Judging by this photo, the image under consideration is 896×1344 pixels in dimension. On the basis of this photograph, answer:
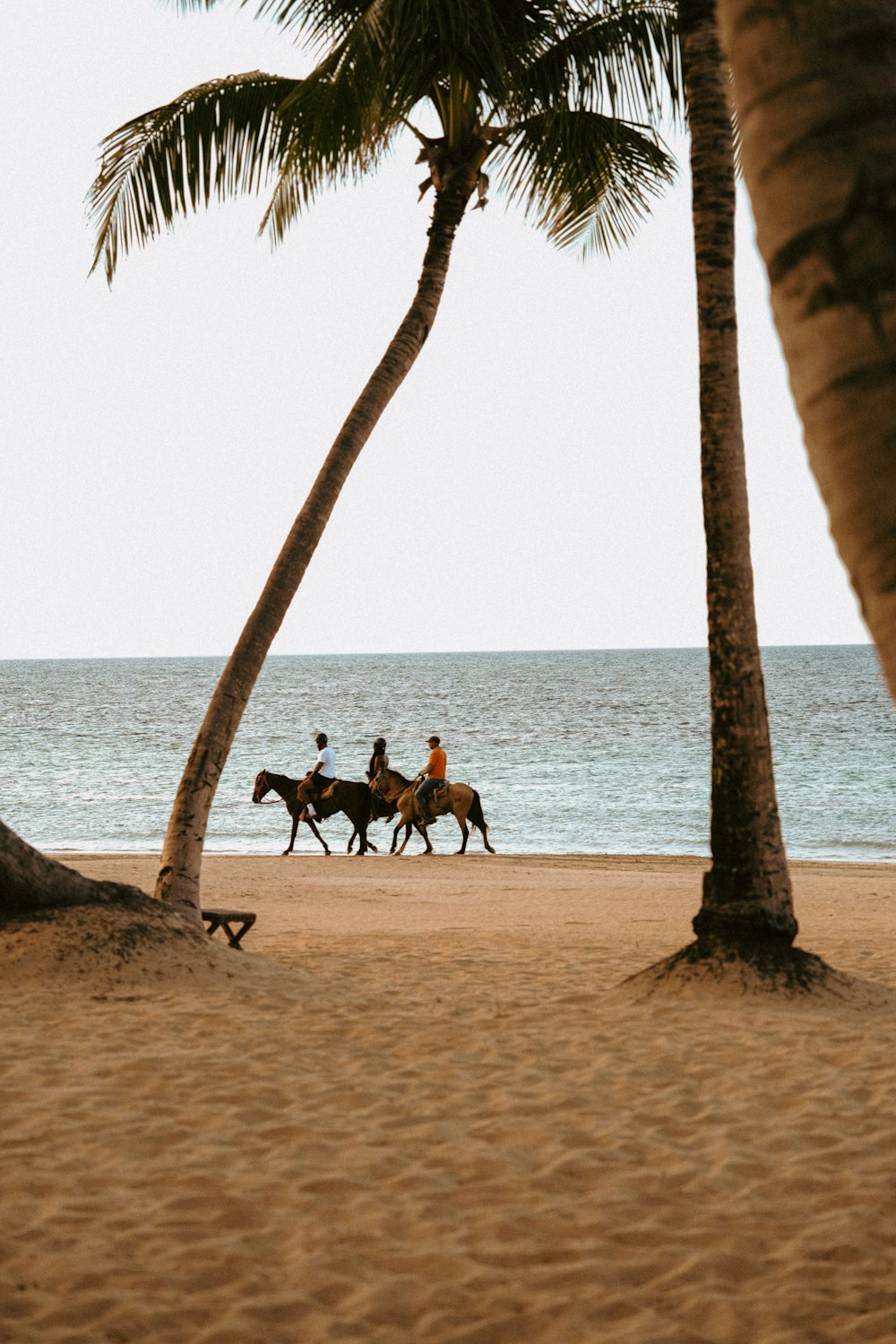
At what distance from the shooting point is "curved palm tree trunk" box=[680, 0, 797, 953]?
8.30 metres

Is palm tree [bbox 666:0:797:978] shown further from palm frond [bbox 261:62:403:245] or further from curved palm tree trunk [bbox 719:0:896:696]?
curved palm tree trunk [bbox 719:0:896:696]

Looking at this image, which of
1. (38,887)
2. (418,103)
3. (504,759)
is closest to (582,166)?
(418,103)

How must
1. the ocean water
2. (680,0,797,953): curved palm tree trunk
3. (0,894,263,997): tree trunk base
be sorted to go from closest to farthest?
(0,894,263,997): tree trunk base
(680,0,797,953): curved palm tree trunk
the ocean water

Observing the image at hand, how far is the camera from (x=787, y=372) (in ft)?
4.63

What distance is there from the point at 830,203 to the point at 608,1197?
4333 millimetres

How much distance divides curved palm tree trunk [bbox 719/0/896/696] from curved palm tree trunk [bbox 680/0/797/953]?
23.1 ft

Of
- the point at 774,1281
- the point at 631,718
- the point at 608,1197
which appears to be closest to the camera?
the point at 774,1281

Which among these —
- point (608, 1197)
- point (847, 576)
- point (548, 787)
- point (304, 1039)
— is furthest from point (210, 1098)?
point (548, 787)

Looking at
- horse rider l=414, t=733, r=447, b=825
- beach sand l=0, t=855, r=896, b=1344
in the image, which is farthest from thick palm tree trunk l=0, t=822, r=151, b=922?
horse rider l=414, t=733, r=447, b=825

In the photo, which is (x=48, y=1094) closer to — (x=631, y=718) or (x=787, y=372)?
(x=787, y=372)

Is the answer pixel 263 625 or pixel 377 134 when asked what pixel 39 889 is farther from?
pixel 377 134

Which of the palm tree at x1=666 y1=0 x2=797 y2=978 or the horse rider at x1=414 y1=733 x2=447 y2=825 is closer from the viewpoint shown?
the palm tree at x1=666 y1=0 x2=797 y2=978

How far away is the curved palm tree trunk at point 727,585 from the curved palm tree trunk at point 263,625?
10.5ft

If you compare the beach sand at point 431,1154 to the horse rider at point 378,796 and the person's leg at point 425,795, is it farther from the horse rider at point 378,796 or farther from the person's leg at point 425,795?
the horse rider at point 378,796
